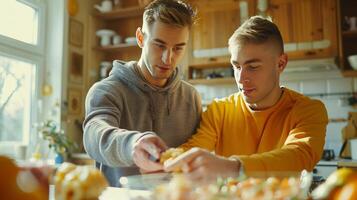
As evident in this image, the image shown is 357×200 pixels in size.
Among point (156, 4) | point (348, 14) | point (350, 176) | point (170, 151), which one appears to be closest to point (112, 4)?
point (348, 14)

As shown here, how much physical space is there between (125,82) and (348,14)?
102 inches

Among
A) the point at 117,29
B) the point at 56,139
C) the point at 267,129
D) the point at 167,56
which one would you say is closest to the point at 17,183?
the point at 167,56

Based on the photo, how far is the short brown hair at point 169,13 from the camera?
3.86 ft

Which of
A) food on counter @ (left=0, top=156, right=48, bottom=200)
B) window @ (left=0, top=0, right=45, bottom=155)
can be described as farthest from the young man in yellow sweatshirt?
window @ (left=0, top=0, right=45, bottom=155)

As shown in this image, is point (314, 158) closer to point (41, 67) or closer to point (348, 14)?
point (348, 14)

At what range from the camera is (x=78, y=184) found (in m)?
0.50

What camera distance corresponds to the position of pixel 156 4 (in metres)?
1.24

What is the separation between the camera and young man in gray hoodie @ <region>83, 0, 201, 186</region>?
112 centimetres

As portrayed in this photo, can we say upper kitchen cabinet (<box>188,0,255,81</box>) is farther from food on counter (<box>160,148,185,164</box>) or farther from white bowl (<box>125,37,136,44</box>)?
food on counter (<box>160,148,185,164</box>)

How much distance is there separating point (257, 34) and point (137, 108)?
477 mm

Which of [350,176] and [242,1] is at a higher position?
[242,1]

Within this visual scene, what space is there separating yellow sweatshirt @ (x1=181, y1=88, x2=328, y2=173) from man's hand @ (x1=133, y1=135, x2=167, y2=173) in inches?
14.9

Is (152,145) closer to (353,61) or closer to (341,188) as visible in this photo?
(341,188)

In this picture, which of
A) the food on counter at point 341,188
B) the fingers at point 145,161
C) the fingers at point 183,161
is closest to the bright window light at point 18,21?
the fingers at point 145,161
